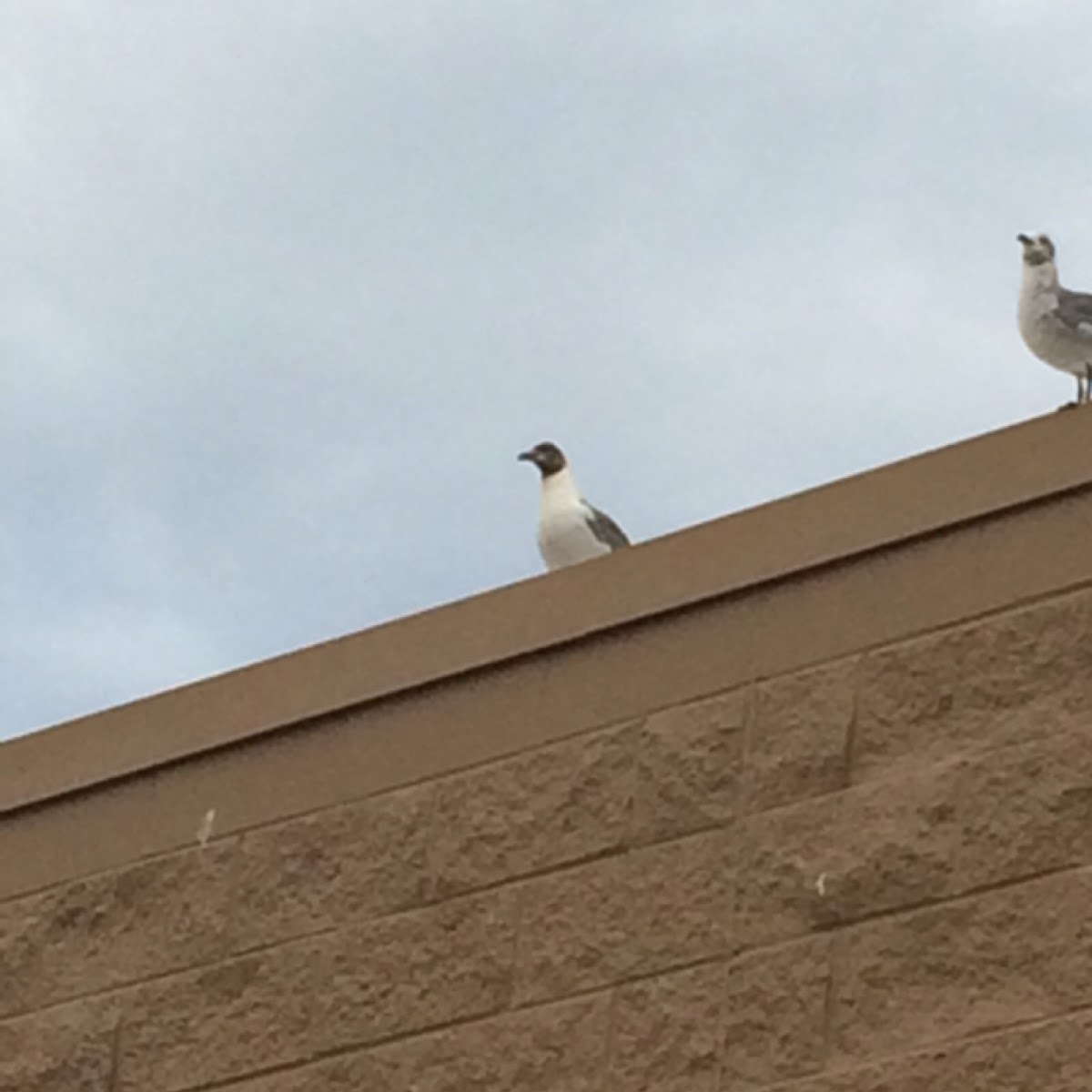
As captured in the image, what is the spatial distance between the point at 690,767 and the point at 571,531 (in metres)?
6.42

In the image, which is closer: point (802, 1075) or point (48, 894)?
point (802, 1075)

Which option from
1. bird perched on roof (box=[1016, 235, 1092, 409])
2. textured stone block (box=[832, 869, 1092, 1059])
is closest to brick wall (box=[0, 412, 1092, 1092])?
textured stone block (box=[832, 869, 1092, 1059])

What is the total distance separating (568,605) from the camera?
571 cm

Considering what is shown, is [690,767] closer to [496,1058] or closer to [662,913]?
[662,913]

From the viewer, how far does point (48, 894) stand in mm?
6059

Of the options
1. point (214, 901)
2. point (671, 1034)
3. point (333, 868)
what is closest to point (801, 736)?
point (671, 1034)

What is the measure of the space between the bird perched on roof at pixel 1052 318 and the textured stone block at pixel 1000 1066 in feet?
18.3

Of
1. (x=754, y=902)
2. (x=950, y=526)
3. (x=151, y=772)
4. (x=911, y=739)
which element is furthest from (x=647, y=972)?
(x=151, y=772)

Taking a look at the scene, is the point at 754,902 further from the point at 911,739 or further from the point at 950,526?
the point at 950,526

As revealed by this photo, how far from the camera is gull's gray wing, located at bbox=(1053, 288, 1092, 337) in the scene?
1011 cm

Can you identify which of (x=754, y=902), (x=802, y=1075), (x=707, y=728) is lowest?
(x=802, y=1075)

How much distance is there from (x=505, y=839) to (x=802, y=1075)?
2.66 feet

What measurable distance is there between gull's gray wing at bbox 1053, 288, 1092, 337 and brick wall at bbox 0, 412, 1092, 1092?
15.8ft

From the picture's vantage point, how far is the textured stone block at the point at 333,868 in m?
5.57
